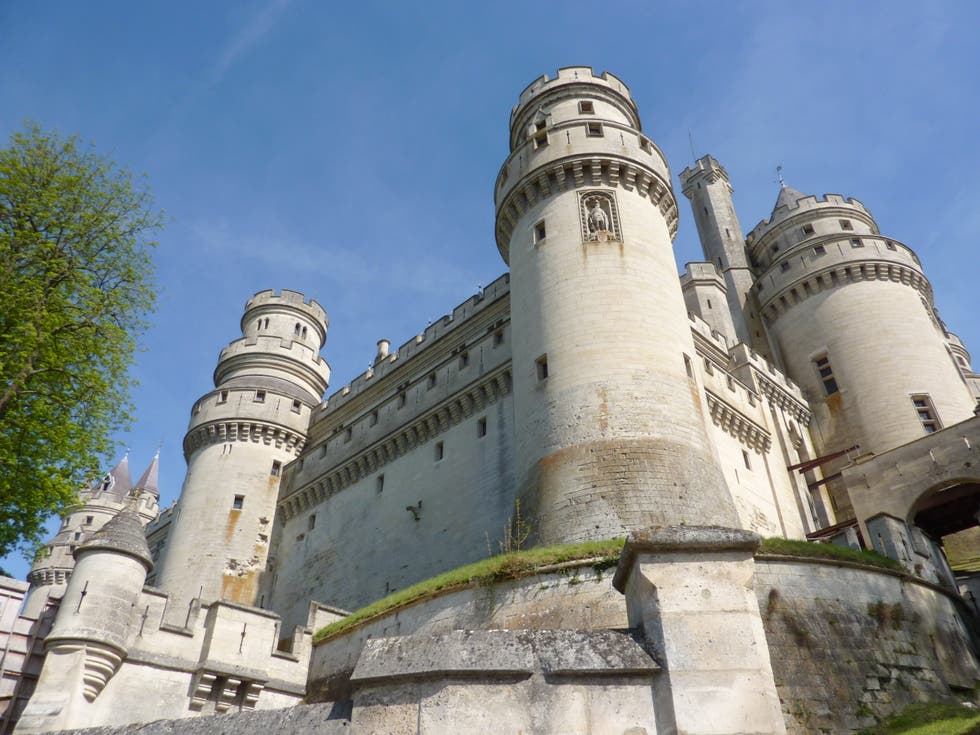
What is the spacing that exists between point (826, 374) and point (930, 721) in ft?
74.9

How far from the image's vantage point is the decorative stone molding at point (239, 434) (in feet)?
96.0

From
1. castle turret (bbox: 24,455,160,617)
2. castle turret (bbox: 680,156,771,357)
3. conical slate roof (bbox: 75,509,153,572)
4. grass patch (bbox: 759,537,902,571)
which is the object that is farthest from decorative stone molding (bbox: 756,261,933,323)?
castle turret (bbox: 24,455,160,617)

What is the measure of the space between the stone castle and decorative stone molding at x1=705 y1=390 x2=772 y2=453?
17 cm

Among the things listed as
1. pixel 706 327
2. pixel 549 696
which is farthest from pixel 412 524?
pixel 549 696

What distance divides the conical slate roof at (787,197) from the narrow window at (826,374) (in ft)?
30.1

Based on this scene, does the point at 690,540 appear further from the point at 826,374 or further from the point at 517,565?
the point at 826,374

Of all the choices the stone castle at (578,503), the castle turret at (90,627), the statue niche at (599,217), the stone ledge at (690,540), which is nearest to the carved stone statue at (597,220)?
the statue niche at (599,217)

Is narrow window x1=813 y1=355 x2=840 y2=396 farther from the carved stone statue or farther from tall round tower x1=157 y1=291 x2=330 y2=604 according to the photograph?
tall round tower x1=157 y1=291 x2=330 y2=604

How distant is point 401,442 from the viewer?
25.4 metres

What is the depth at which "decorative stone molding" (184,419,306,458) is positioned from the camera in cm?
2927

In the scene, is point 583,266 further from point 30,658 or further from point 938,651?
point 30,658

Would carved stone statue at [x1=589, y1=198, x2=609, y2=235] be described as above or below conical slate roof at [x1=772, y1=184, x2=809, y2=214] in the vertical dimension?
below

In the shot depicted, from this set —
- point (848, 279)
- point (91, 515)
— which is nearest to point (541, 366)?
point (848, 279)

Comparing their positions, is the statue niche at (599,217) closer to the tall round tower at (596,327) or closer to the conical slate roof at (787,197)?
the tall round tower at (596,327)
